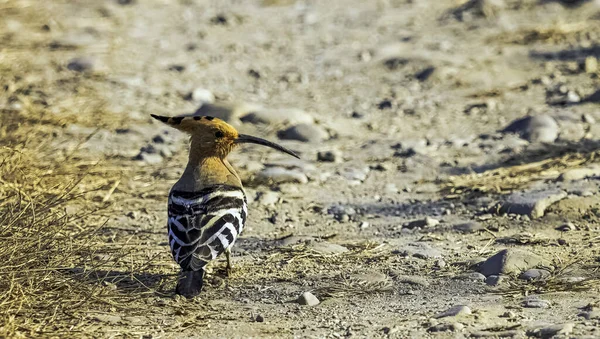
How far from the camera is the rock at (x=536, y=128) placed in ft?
26.5

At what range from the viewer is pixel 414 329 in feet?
14.9

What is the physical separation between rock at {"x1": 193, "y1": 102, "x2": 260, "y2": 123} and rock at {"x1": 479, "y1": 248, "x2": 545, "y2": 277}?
3845 millimetres

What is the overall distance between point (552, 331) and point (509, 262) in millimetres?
986

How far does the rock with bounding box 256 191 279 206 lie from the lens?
22.7 ft

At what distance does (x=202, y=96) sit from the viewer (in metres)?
9.90

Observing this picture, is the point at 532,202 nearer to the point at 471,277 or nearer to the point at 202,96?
the point at 471,277

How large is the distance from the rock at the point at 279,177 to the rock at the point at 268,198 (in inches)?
9.9

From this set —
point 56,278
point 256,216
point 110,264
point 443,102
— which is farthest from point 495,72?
point 56,278

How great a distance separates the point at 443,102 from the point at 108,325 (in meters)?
5.52

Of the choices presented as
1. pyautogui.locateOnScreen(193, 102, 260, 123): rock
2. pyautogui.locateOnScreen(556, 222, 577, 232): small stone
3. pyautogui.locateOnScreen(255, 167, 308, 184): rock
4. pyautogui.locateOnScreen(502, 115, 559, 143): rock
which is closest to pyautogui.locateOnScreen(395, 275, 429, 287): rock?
pyautogui.locateOnScreen(556, 222, 577, 232): small stone

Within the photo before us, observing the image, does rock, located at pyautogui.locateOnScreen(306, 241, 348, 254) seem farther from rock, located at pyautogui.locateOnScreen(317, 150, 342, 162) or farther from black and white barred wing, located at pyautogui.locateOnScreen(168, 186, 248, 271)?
rock, located at pyautogui.locateOnScreen(317, 150, 342, 162)

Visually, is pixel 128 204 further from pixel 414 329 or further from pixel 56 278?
pixel 414 329

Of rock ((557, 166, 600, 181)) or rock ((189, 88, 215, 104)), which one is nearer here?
rock ((557, 166, 600, 181))

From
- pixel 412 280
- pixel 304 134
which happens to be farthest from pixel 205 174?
pixel 304 134
